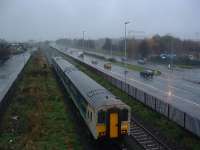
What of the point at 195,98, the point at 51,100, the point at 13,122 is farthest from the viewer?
the point at 195,98

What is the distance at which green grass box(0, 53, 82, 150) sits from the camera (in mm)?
19922

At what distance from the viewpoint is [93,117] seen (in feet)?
59.0

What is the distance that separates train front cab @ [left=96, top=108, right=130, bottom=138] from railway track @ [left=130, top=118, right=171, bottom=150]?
8.36ft

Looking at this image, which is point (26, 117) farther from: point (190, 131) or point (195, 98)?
point (195, 98)

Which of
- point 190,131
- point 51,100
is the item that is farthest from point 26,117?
point 190,131

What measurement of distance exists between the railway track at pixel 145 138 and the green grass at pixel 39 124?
4346mm

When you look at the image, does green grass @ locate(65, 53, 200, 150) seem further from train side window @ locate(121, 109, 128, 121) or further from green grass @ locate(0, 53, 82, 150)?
green grass @ locate(0, 53, 82, 150)

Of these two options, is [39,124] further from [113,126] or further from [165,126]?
[165,126]

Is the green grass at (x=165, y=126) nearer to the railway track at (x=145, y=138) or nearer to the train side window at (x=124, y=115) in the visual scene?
the railway track at (x=145, y=138)

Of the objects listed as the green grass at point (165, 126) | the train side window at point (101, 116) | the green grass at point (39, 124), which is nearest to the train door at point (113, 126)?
the train side window at point (101, 116)

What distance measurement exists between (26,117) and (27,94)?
1157 cm

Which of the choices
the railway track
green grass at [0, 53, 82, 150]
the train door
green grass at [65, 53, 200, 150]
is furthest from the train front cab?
green grass at [65, 53, 200, 150]

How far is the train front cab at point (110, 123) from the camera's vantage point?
1733 cm

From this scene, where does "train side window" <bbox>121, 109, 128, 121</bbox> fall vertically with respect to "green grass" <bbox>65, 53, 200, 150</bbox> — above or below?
above
